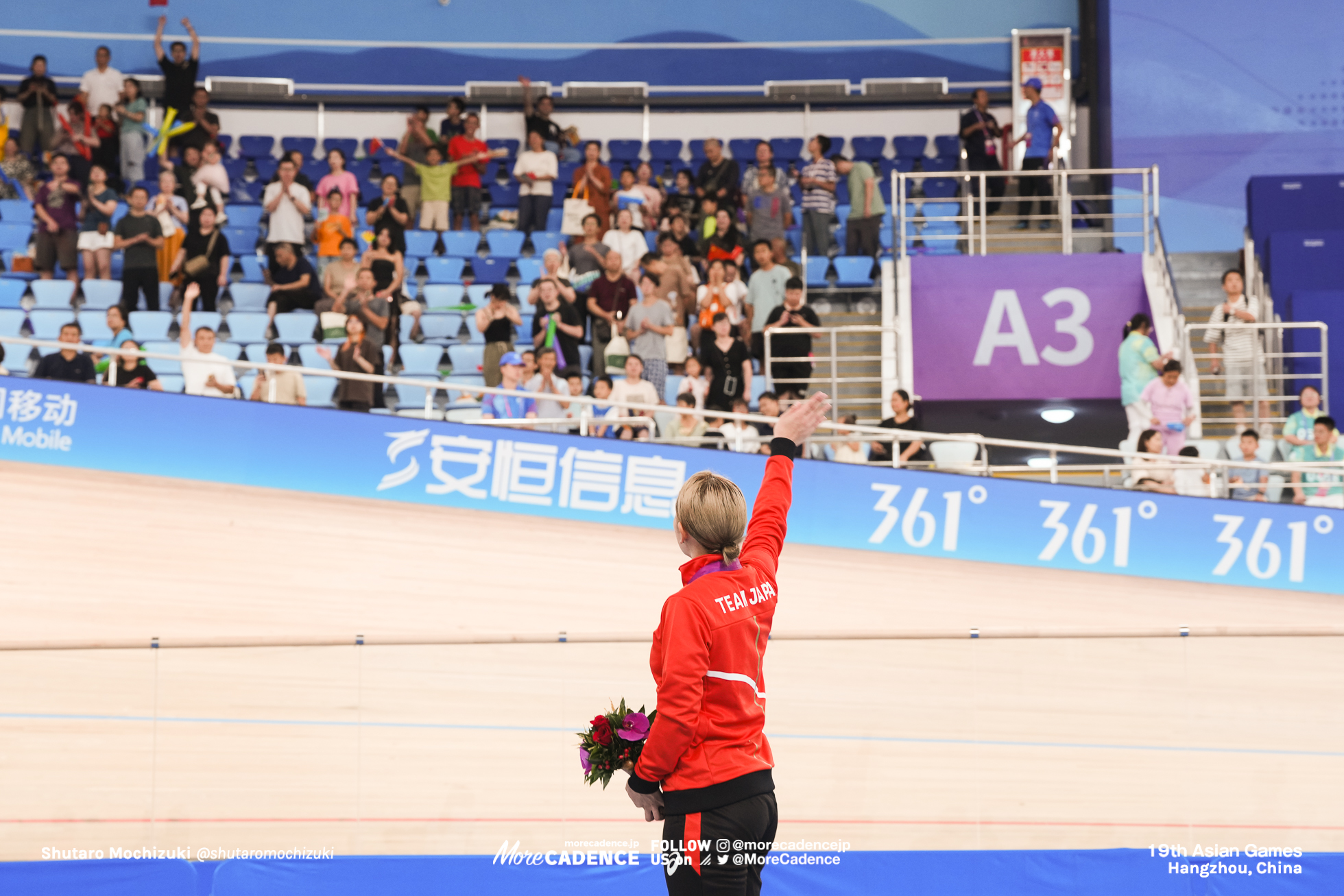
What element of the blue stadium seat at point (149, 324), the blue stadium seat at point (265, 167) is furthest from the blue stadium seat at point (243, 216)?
the blue stadium seat at point (149, 324)

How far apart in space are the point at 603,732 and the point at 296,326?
10006 millimetres

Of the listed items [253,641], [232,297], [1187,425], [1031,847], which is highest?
[232,297]

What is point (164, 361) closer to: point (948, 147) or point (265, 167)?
point (265, 167)

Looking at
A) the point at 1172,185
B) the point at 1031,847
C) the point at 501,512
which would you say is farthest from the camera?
the point at 1172,185

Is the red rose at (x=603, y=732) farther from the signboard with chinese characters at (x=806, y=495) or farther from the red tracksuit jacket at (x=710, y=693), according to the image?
the signboard with chinese characters at (x=806, y=495)

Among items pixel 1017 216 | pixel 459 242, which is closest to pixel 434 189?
pixel 459 242

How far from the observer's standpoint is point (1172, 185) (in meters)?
17.4

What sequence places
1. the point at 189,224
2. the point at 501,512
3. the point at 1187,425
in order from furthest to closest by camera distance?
the point at 189,224
the point at 1187,425
the point at 501,512

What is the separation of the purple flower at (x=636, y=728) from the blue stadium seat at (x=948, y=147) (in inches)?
606

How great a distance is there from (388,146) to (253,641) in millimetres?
13578

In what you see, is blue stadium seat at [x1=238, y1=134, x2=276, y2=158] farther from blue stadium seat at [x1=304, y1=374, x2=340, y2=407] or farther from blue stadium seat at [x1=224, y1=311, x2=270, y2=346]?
blue stadium seat at [x1=304, y1=374, x2=340, y2=407]

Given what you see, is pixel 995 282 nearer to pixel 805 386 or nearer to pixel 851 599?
pixel 805 386

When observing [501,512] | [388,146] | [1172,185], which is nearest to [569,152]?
[388,146]

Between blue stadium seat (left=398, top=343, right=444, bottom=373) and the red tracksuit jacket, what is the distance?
9824 mm
